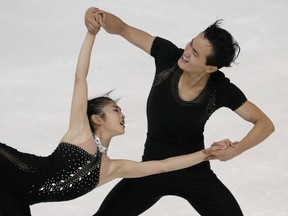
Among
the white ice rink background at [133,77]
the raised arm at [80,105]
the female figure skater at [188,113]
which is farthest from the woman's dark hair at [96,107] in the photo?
the white ice rink background at [133,77]

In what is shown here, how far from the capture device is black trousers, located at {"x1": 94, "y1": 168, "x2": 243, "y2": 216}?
14.1ft

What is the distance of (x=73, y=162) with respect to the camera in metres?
3.90

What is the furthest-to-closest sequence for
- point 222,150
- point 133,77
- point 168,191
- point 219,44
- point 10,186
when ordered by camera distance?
point 133,77 → point 168,191 → point 219,44 → point 222,150 → point 10,186

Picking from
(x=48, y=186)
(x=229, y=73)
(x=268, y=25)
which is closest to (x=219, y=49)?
(x=48, y=186)

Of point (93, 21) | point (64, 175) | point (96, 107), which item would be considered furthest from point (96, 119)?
point (93, 21)

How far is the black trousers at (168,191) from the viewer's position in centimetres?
430

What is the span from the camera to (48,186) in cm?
387

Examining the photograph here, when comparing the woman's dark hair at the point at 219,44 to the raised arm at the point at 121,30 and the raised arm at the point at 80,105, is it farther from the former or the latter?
the raised arm at the point at 80,105

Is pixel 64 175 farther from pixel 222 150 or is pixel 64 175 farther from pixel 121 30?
pixel 121 30

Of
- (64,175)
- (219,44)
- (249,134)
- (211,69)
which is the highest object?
(219,44)

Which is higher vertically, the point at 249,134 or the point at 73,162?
the point at 249,134

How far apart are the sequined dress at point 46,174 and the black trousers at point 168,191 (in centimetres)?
42

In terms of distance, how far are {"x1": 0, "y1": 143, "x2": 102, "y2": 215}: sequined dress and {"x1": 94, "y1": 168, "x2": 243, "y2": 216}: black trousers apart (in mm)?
416

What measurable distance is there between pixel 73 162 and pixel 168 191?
0.70 meters
